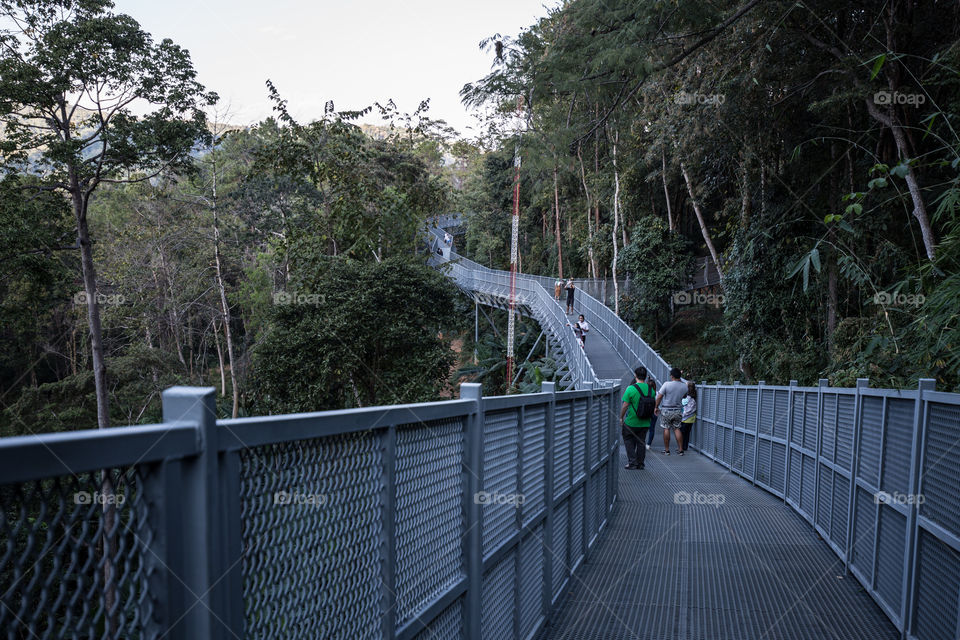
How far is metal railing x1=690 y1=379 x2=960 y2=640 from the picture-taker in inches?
162

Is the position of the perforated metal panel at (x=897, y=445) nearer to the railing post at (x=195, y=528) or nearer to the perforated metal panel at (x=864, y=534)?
the perforated metal panel at (x=864, y=534)

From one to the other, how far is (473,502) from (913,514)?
122 inches

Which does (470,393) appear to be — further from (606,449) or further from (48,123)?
(48,123)

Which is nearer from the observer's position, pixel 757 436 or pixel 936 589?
pixel 936 589

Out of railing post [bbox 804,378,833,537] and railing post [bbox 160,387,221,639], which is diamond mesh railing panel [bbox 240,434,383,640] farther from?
railing post [bbox 804,378,833,537]

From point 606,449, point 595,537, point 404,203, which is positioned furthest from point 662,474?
point 404,203

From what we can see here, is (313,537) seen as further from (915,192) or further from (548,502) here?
(915,192)

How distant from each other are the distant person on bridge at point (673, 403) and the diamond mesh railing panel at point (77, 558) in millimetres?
12189

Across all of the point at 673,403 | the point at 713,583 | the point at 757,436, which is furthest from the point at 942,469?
the point at 673,403

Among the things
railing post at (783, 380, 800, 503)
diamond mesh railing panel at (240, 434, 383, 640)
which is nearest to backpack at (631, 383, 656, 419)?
railing post at (783, 380, 800, 503)

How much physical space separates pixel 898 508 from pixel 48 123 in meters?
21.0

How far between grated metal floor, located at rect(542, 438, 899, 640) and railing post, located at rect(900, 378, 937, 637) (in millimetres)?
401

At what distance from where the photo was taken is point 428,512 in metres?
Answer: 2.76

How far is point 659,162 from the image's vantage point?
105 ft
